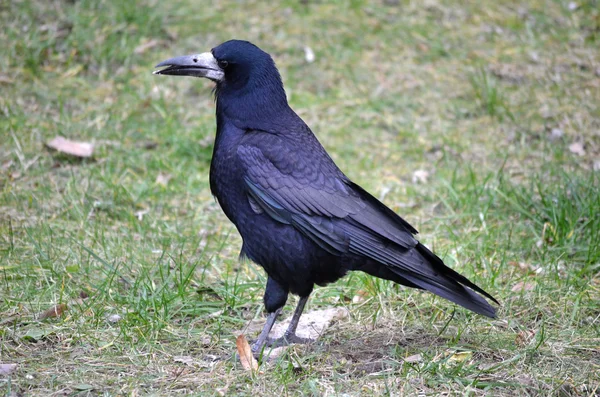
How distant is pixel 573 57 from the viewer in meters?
7.89

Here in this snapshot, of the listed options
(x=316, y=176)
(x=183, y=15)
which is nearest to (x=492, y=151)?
(x=316, y=176)

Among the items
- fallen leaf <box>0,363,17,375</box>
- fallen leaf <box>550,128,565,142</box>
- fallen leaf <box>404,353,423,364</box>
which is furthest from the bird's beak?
fallen leaf <box>550,128,565,142</box>

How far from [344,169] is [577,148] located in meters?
2.02

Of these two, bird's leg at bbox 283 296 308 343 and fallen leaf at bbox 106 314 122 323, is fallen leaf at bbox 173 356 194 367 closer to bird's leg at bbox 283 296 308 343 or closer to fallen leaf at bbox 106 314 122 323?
fallen leaf at bbox 106 314 122 323

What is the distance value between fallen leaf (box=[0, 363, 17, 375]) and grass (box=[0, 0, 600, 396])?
0.04 m

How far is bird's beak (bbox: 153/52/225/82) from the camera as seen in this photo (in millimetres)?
4355

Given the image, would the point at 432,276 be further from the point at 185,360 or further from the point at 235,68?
the point at 235,68

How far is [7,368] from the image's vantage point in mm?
3500

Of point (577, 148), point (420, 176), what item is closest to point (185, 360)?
point (420, 176)

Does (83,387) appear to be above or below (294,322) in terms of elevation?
above

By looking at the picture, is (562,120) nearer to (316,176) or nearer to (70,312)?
(316,176)

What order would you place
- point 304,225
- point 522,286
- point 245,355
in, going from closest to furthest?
point 245,355 → point 304,225 → point 522,286

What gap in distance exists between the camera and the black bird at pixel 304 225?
12.8 ft

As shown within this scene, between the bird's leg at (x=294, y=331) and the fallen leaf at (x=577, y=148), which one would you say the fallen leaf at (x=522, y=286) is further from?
the fallen leaf at (x=577, y=148)
